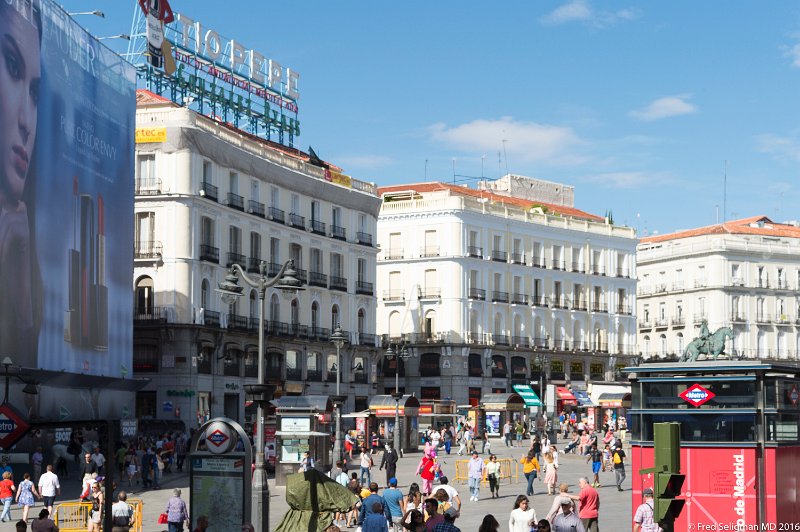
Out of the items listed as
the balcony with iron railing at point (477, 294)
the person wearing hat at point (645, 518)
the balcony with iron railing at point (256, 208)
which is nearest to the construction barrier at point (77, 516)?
the person wearing hat at point (645, 518)

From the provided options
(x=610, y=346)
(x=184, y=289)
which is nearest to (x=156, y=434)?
(x=184, y=289)

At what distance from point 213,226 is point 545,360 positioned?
1205 inches

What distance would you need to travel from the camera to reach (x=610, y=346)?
9575 centimetres

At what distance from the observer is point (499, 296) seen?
88.2m

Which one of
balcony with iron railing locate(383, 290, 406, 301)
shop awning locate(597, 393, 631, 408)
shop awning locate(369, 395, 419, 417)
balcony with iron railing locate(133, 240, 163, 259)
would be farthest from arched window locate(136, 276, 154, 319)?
balcony with iron railing locate(383, 290, 406, 301)

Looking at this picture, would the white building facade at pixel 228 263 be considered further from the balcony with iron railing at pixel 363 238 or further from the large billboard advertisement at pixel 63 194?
the large billboard advertisement at pixel 63 194

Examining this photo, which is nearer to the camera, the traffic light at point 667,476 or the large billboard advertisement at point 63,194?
the traffic light at point 667,476

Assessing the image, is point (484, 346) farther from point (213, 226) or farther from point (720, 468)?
point (720, 468)

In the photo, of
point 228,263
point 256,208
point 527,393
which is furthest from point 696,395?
point 527,393

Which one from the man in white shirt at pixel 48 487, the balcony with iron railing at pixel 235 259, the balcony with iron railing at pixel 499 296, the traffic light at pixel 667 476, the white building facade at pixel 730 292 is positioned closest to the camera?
the traffic light at pixel 667 476

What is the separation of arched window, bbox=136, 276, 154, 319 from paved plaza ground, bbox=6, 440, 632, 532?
43.8ft

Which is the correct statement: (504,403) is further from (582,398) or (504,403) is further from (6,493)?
(6,493)

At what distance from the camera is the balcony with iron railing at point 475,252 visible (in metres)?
86.4

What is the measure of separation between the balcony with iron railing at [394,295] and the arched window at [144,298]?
28690 millimetres
